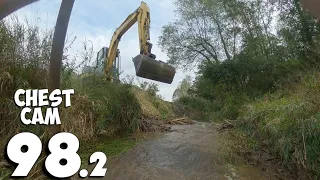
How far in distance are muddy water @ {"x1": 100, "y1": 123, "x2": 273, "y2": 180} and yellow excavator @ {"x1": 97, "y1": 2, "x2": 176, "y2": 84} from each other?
1651mm

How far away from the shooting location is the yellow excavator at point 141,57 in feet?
16.2

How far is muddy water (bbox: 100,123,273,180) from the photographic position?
2516 mm

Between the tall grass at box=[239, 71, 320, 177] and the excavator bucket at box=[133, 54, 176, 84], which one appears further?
the excavator bucket at box=[133, 54, 176, 84]

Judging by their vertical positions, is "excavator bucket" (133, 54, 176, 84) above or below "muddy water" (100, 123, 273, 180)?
above

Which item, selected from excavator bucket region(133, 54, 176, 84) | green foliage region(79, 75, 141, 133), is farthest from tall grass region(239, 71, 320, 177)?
excavator bucket region(133, 54, 176, 84)

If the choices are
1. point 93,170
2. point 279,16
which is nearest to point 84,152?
point 93,170

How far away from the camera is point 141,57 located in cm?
487

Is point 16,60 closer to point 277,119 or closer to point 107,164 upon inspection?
point 107,164

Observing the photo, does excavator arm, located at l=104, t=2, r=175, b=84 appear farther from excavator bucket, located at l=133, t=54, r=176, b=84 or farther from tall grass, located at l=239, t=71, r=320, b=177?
tall grass, located at l=239, t=71, r=320, b=177

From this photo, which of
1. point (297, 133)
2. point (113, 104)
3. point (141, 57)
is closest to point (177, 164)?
point (297, 133)

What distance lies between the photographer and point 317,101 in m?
2.64

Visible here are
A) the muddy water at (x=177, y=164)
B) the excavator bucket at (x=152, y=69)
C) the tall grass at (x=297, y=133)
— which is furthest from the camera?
the excavator bucket at (x=152, y=69)

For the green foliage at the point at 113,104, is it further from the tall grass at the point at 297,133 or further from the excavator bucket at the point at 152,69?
the tall grass at the point at 297,133

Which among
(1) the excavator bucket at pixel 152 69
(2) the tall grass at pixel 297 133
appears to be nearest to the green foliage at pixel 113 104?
(1) the excavator bucket at pixel 152 69
